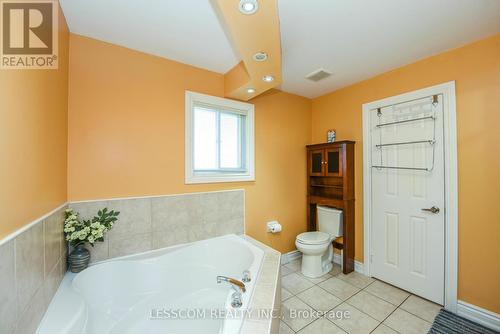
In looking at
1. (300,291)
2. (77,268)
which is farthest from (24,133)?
(300,291)

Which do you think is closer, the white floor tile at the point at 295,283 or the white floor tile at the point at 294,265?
the white floor tile at the point at 295,283

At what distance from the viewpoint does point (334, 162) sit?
8.63ft

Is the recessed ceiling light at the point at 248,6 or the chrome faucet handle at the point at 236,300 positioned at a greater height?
the recessed ceiling light at the point at 248,6

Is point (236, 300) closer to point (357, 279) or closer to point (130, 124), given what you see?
point (130, 124)

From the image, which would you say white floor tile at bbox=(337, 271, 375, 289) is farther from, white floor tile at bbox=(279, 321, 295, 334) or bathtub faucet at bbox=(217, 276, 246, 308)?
bathtub faucet at bbox=(217, 276, 246, 308)

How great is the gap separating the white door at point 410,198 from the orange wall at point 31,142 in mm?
2918

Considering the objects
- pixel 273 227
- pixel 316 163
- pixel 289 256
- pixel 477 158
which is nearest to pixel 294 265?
pixel 289 256

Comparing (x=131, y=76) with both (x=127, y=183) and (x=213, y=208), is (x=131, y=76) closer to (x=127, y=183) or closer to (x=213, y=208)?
(x=127, y=183)

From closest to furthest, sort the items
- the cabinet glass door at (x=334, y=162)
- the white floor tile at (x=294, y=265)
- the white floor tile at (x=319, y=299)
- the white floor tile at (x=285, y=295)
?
the white floor tile at (x=319, y=299)
the white floor tile at (x=285, y=295)
the cabinet glass door at (x=334, y=162)
the white floor tile at (x=294, y=265)

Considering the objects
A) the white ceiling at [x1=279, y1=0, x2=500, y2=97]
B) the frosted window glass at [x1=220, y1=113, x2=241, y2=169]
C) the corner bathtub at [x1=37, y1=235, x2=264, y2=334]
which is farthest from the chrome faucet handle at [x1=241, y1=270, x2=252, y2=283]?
the white ceiling at [x1=279, y1=0, x2=500, y2=97]

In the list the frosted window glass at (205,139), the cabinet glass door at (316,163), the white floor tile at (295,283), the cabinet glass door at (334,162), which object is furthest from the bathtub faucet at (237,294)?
the cabinet glass door at (316,163)

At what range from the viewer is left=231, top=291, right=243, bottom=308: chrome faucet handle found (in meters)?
1.20

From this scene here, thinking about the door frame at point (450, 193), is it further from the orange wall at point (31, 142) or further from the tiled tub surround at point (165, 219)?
the orange wall at point (31, 142)

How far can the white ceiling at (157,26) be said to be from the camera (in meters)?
1.38
